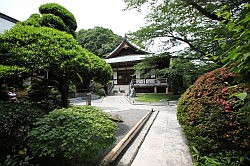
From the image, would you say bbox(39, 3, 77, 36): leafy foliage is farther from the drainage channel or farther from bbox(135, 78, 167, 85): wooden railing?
bbox(135, 78, 167, 85): wooden railing

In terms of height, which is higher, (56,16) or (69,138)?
(56,16)

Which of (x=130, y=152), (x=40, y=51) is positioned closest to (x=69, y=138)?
(x=130, y=152)

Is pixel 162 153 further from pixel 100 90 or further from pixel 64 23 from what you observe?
pixel 100 90

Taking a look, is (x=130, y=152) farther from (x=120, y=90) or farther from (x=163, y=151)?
(x=120, y=90)

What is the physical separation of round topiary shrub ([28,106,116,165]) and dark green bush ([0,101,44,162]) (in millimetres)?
597

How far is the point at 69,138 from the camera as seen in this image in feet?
8.51

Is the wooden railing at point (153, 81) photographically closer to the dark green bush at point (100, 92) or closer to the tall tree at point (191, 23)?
the dark green bush at point (100, 92)

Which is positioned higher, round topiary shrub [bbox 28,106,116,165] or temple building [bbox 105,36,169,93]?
temple building [bbox 105,36,169,93]

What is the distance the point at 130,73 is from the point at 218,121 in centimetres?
2467

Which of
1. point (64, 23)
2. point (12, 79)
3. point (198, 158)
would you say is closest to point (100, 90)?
point (64, 23)

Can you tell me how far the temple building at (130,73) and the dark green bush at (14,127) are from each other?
17.9 m

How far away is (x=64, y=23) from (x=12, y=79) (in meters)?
3.06

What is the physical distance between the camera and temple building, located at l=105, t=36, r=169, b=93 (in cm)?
2206

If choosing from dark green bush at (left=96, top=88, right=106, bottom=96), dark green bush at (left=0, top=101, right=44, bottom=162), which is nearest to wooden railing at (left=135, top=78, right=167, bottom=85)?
dark green bush at (left=96, top=88, right=106, bottom=96)
